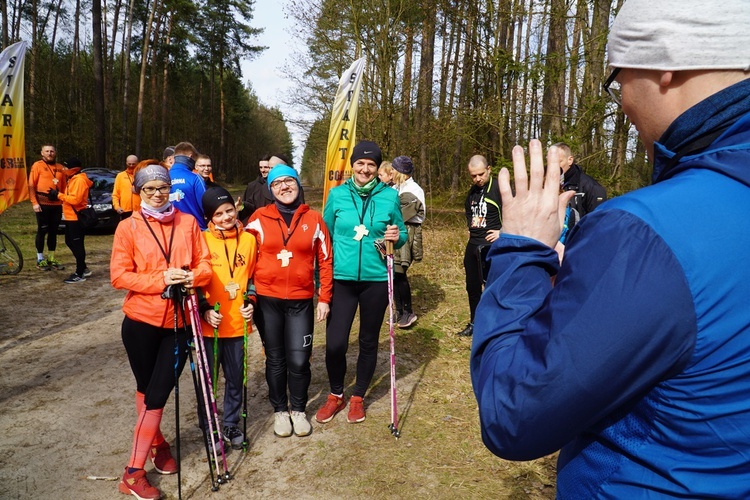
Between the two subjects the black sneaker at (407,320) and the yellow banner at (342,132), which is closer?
the yellow banner at (342,132)

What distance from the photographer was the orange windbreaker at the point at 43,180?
27.8 feet

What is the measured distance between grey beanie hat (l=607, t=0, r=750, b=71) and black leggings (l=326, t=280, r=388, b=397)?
3454 millimetres

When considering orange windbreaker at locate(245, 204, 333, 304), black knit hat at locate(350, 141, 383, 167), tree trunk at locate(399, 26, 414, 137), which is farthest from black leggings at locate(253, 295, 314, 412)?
tree trunk at locate(399, 26, 414, 137)

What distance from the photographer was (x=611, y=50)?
1.00 metres

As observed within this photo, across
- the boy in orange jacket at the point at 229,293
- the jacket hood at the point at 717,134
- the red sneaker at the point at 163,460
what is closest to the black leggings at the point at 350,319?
the boy in orange jacket at the point at 229,293

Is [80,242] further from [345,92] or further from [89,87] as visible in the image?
[89,87]

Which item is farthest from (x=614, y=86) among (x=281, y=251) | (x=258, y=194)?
(x=258, y=194)

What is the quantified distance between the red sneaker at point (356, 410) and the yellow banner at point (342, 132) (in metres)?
2.90

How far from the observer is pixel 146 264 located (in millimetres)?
3205

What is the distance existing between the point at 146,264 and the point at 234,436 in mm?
1601

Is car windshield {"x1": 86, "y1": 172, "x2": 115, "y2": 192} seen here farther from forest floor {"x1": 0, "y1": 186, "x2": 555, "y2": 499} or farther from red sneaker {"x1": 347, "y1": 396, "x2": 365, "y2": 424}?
red sneaker {"x1": 347, "y1": 396, "x2": 365, "y2": 424}

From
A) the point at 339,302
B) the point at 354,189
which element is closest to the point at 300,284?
the point at 339,302

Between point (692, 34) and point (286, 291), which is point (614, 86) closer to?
point (692, 34)

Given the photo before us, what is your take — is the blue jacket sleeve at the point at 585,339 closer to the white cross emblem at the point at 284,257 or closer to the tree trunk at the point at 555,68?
the white cross emblem at the point at 284,257
